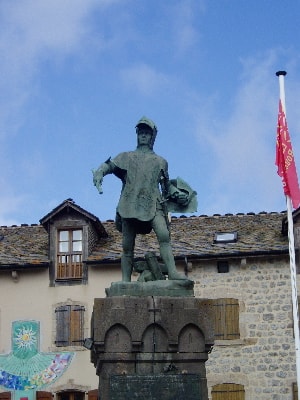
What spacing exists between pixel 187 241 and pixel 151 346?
16.9 m

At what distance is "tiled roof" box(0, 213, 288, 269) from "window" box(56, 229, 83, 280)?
0.52 m

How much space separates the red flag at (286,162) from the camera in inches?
733

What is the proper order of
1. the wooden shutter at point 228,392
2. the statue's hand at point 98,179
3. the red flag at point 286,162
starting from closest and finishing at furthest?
the statue's hand at point 98,179 < the red flag at point 286,162 < the wooden shutter at point 228,392

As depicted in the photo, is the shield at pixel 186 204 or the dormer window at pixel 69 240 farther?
the dormer window at pixel 69 240

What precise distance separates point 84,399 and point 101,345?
52.5ft

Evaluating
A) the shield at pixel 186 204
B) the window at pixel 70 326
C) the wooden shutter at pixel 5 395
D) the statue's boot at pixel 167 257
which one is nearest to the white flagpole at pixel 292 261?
the shield at pixel 186 204

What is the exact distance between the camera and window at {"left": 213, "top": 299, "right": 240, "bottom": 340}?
955 inches

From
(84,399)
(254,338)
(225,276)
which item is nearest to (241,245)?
(225,276)

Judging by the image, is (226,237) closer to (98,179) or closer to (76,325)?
(76,325)

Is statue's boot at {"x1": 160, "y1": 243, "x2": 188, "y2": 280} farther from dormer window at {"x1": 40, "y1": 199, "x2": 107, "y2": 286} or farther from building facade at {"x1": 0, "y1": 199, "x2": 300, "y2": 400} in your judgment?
dormer window at {"x1": 40, "y1": 199, "x2": 107, "y2": 286}

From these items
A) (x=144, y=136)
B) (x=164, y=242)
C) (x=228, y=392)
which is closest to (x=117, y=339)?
(x=164, y=242)

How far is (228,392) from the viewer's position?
78.1 feet

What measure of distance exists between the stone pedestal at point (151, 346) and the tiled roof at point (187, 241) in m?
15.3

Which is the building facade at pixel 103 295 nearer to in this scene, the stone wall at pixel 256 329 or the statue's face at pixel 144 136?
the stone wall at pixel 256 329
